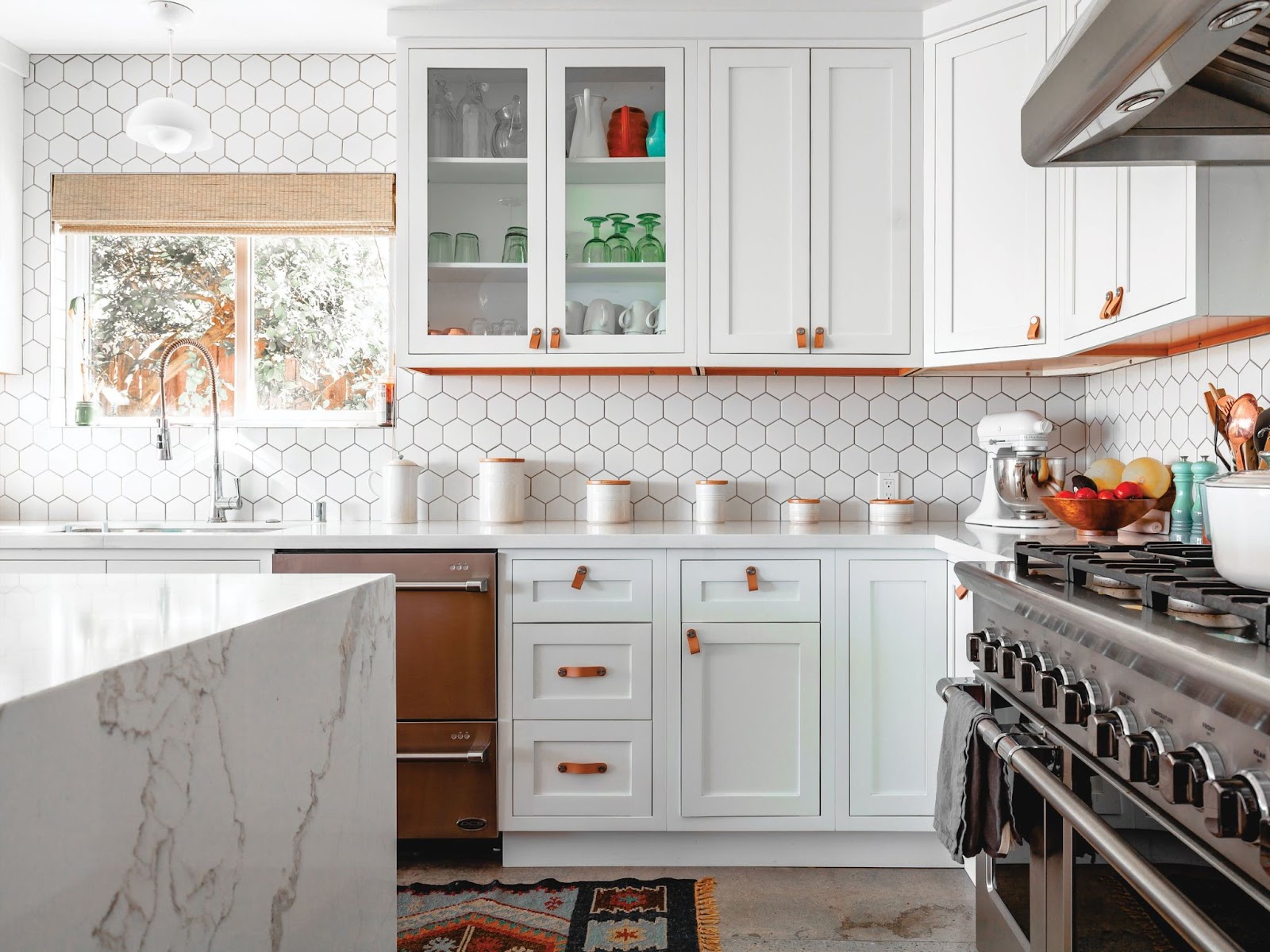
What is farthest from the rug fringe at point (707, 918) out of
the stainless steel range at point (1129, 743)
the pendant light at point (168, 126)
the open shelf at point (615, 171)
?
the pendant light at point (168, 126)

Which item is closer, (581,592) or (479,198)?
(581,592)

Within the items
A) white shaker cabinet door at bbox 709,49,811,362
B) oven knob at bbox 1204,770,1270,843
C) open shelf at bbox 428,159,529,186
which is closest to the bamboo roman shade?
open shelf at bbox 428,159,529,186

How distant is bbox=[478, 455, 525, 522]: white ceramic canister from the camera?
8.91ft

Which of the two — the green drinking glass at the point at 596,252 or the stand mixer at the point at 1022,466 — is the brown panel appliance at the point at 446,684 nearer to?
the green drinking glass at the point at 596,252

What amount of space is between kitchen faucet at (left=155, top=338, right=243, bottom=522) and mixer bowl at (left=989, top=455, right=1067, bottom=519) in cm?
238

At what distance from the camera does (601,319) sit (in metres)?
2.62

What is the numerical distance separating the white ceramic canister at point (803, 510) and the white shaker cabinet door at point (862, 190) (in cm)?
47

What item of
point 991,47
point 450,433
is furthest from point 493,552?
point 991,47

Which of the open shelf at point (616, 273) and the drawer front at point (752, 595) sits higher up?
the open shelf at point (616, 273)

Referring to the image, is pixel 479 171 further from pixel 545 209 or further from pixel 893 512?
pixel 893 512

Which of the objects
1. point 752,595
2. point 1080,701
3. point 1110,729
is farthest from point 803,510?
point 1110,729

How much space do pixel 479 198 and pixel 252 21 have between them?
901mm

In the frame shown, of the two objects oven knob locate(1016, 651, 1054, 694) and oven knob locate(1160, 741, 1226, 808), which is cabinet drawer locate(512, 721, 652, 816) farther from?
oven knob locate(1160, 741, 1226, 808)

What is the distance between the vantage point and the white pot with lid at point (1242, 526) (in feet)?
3.17
